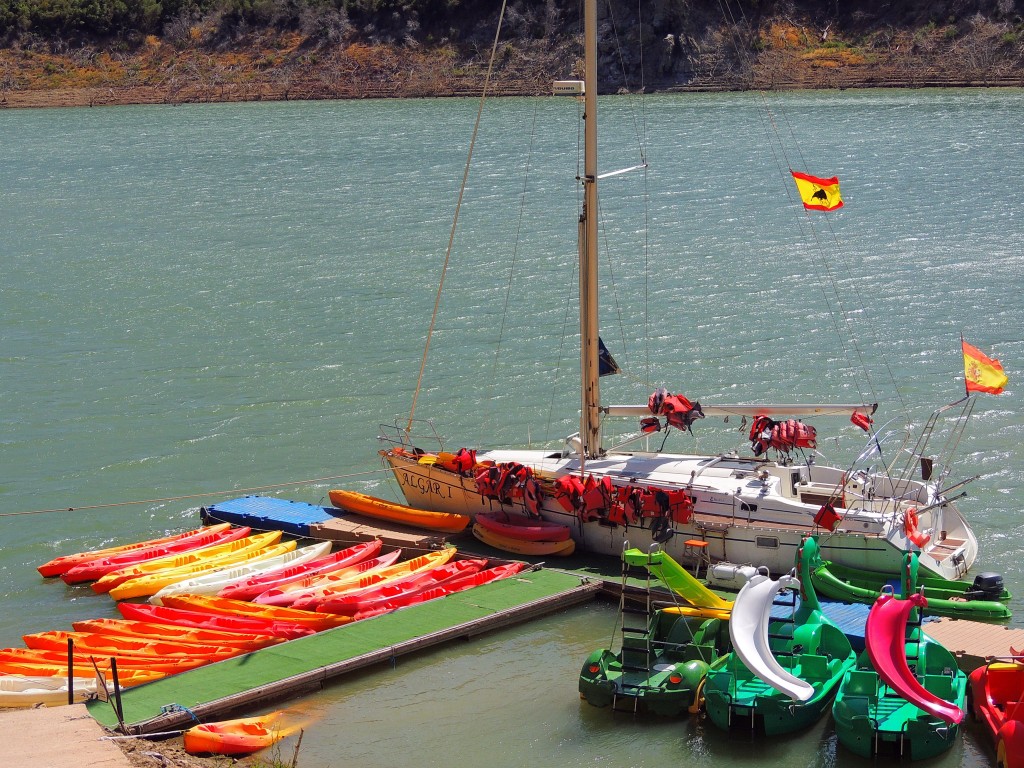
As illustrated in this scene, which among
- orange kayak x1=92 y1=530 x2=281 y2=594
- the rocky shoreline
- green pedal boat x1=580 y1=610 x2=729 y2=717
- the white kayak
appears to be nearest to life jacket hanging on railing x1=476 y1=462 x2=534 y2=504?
the white kayak

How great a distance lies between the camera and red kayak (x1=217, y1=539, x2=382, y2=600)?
88.9ft

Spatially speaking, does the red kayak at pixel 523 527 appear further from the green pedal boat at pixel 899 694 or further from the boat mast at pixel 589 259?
the green pedal boat at pixel 899 694

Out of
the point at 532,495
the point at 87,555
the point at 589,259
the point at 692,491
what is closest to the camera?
the point at 692,491

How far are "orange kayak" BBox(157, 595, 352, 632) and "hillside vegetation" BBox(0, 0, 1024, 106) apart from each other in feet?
272

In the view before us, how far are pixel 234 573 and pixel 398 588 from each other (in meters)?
3.75

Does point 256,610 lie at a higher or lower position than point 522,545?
lower

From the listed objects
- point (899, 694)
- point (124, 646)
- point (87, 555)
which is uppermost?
point (899, 694)

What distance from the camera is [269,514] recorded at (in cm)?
3175

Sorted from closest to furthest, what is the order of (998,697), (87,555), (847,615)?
(998,697) < (847,615) < (87,555)

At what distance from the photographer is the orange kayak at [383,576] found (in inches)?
1025

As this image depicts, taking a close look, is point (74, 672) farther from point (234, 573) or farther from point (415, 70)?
point (415, 70)

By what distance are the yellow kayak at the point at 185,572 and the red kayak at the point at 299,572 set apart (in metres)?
1.10

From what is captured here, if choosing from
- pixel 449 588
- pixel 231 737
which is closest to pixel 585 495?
pixel 449 588

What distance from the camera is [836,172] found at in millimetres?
68000
